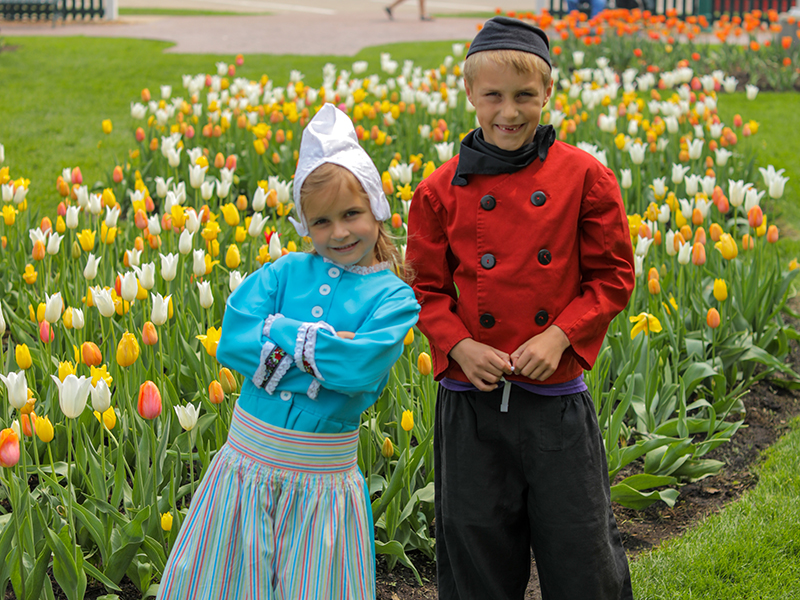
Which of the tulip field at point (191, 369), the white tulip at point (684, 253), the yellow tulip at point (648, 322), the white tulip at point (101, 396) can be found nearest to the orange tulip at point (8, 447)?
the tulip field at point (191, 369)

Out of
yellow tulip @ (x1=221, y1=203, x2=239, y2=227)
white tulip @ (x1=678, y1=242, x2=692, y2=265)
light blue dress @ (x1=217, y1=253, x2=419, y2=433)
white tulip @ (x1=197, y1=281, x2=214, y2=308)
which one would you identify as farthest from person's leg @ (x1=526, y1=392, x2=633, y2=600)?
yellow tulip @ (x1=221, y1=203, x2=239, y2=227)

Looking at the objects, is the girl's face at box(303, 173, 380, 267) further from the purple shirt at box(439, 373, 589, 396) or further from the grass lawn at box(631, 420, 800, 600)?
the grass lawn at box(631, 420, 800, 600)

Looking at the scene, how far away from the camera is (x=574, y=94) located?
6492 millimetres

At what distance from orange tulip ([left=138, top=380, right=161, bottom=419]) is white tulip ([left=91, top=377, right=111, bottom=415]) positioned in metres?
0.09

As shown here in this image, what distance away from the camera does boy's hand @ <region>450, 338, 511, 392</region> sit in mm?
1887

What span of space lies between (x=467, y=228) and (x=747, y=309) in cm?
233

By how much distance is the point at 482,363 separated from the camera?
189cm

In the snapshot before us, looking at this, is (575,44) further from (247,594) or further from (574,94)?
(247,594)

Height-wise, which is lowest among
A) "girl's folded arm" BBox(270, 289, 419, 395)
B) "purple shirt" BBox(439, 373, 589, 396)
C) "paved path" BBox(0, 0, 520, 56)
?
"purple shirt" BBox(439, 373, 589, 396)

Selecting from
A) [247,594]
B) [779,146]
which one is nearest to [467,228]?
[247,594]

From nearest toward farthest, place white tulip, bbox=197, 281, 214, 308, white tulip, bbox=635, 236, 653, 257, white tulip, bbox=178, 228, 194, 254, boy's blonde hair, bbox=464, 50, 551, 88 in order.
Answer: boy's blonde hair, bbox=464, 50, 551, 88 < white tulip, bbox=197, 281, 214, 308 < white tulip, bbox=178, 228, 194, 254 < white tulip, bbox=635, 236, 653, 257

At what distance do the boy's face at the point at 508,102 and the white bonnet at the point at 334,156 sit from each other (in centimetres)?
28

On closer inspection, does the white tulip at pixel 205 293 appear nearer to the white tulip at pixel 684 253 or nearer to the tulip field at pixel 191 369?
the tulip field at pixel 191 369

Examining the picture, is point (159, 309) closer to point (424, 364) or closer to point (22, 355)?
point (22, 355)
